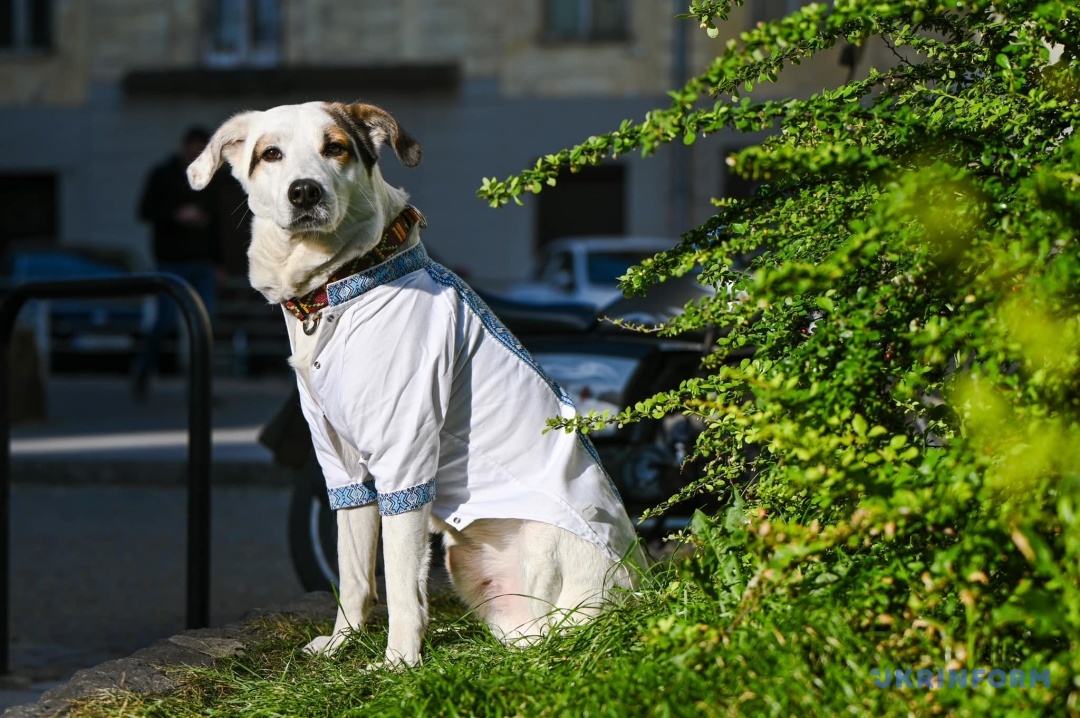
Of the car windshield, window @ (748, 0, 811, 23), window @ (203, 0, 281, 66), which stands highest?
window @ (748, 0, 811, 23)

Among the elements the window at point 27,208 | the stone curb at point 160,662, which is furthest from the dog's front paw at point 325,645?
the window at point 27,208

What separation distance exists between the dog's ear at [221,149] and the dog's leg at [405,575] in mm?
1132

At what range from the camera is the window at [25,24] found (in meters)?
22.7

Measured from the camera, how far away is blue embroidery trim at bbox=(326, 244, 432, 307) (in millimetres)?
3174

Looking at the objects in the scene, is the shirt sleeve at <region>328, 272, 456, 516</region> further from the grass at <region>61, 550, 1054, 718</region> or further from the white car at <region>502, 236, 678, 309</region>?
the white car at <region>502, 236, 678, 309</region>

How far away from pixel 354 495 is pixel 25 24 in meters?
21.8

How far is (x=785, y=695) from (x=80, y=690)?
1383 mm

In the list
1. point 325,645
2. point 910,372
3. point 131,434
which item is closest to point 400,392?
point 325,645

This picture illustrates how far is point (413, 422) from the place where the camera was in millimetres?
3020

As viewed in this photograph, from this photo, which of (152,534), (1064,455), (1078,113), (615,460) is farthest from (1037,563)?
(152,534)

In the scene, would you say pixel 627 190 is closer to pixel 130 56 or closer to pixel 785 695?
pixel 130 56

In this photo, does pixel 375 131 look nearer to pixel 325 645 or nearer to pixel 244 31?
pixel 325 645

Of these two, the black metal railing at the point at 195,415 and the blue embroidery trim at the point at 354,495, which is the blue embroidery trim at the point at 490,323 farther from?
the black metal railing at the point at 195,415

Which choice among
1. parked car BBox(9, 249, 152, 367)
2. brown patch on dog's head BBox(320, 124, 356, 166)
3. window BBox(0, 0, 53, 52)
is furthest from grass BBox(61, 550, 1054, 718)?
window BBox(0, 0, 53, 52)
